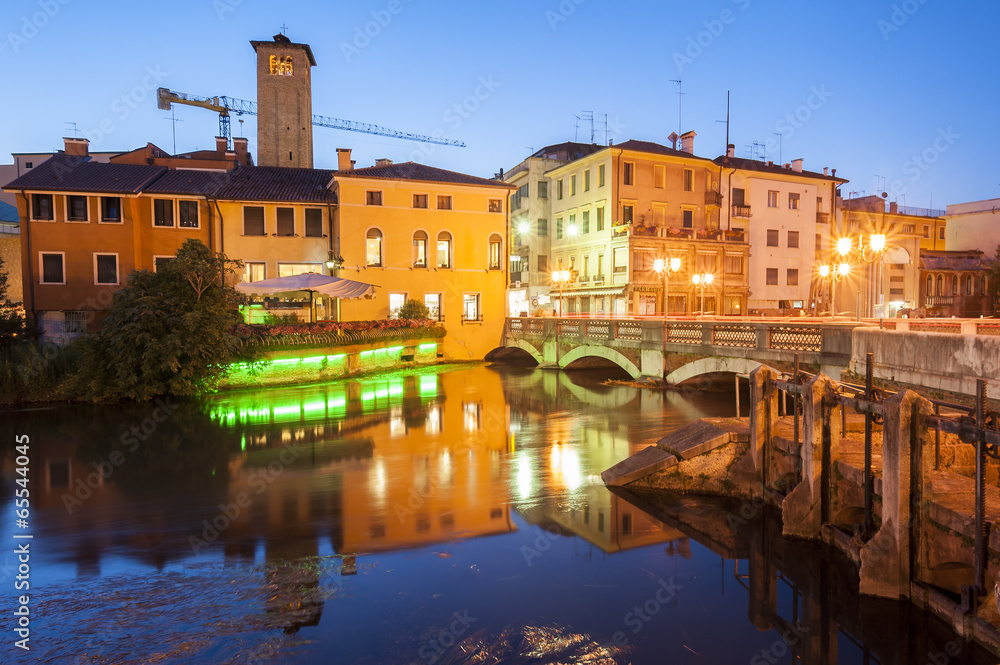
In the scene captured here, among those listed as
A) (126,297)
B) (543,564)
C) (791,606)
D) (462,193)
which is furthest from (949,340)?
(462,193)

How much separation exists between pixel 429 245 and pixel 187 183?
1378cm

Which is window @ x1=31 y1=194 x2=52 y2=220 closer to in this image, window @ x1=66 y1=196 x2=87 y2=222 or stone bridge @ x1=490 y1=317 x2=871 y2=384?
window @ x1=66 y1=196 x2=87 y2=222

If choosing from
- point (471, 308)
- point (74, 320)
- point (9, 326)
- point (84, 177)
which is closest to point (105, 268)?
point (74, 320)

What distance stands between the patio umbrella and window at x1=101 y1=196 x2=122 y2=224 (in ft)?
32.1

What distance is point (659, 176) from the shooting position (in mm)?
40562

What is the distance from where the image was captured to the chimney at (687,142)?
45.5 metres

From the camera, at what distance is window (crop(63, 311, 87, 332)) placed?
29125mm

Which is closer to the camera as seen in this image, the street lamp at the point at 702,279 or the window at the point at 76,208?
the window at the point at 76,208

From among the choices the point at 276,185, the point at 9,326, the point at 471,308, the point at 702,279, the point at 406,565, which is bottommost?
the point at 406,565

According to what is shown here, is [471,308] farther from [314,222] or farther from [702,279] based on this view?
[702,279]

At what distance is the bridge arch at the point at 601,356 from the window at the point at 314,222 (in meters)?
16.1

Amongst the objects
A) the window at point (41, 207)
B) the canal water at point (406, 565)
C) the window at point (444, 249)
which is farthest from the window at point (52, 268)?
the window at point (444, 249)

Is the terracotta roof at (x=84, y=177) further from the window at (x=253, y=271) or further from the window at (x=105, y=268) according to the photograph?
the window at (x=253, y=271)

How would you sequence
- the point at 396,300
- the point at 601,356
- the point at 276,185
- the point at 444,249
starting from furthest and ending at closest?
the point at 444,249 → the point at 276,185 → the point at 396,300 → the point at 601,356
